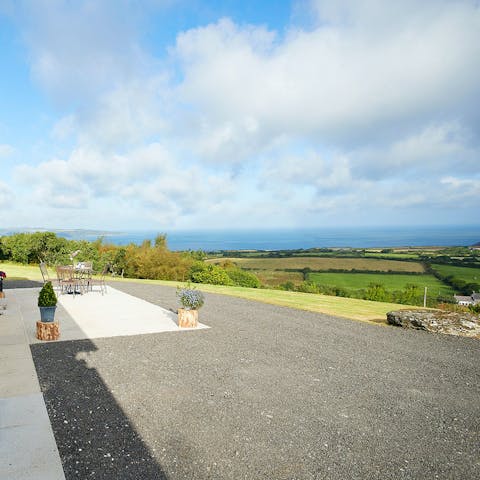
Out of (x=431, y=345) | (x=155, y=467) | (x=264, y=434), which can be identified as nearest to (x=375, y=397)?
(x=264, y=434)

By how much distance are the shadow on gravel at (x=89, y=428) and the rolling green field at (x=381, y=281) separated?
4324 centimetres

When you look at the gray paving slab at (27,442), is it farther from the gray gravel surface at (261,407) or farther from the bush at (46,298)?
the bush at (46,298)

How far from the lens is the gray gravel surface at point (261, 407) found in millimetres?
3121

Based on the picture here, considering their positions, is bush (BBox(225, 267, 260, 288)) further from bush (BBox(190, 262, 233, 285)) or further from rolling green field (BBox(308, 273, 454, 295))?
rolling green field (BBox(308, 273, 454, 295))

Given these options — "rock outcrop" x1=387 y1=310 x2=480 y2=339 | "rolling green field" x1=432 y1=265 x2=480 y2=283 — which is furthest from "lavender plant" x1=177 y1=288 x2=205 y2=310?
"rolling green field" x1=432 y1=265 x2=480 y2=283

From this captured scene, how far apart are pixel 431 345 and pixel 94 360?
20.1 ft

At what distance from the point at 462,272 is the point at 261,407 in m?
57.4

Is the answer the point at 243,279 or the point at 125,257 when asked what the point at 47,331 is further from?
the point at 243,279

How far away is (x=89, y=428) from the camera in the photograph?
362cm

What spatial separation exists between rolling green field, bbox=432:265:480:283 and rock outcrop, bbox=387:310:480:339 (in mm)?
44189

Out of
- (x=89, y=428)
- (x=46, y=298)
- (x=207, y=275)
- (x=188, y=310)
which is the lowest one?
(x=207, y=275)

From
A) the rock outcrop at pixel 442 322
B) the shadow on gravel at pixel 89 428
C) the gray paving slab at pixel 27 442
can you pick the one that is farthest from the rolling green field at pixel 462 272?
the gray paving slab at pixel 27 442

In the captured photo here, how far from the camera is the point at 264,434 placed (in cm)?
361

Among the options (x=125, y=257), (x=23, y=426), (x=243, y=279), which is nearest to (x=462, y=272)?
(x=243, y=279)
